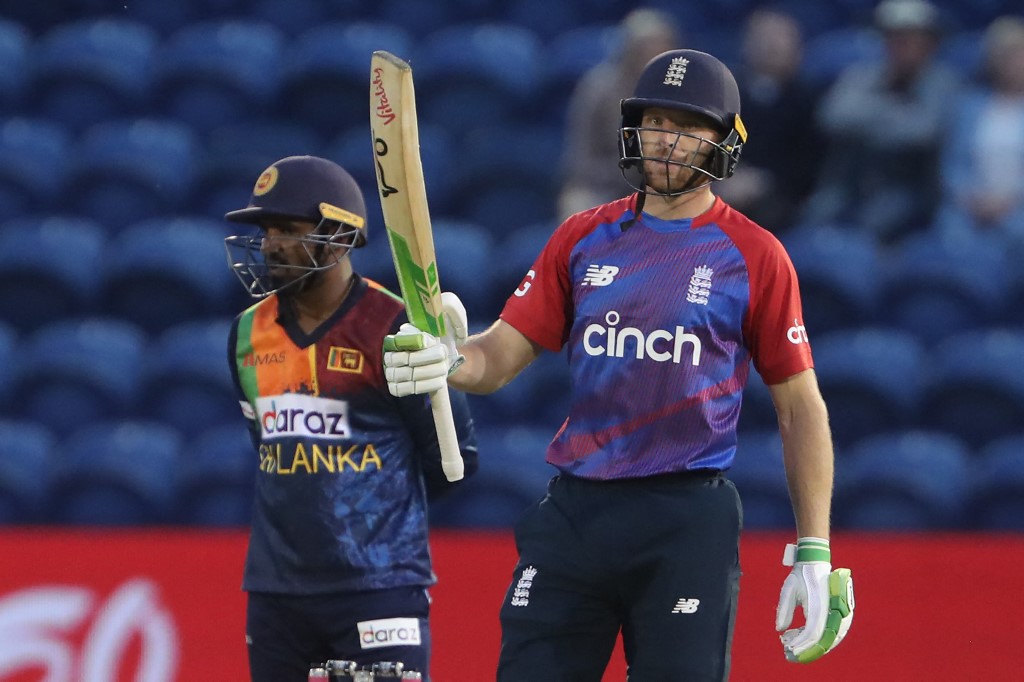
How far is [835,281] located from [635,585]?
3.42 m

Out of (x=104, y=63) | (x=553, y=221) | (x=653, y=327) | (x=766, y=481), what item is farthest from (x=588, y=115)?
(x=653, y=327)

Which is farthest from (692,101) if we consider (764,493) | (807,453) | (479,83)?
(479,83)

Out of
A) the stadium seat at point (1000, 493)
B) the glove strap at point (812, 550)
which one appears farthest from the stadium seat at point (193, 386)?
the glove strap at point (812, 550)

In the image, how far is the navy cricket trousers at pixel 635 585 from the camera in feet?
10.8

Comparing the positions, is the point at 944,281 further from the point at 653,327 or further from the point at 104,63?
the point at 104,63

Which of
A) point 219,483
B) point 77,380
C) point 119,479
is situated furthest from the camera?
point 77,380

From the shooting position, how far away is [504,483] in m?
6.17

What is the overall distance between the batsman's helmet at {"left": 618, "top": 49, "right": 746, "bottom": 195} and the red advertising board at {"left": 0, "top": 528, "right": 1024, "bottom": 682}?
5.80ft

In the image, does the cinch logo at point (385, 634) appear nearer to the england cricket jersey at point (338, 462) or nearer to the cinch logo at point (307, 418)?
the england cricket jersey at point (338, 462)

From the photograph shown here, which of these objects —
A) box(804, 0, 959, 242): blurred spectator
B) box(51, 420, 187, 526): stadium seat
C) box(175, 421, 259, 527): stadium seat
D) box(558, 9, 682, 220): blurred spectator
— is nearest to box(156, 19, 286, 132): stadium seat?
box(558, 9, 682, 220): blurred spectator

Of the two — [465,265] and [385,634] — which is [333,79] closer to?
[465,265]

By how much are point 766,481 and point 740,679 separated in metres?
1.24

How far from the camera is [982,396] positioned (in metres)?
6.20

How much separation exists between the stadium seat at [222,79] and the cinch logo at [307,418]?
4604mm
